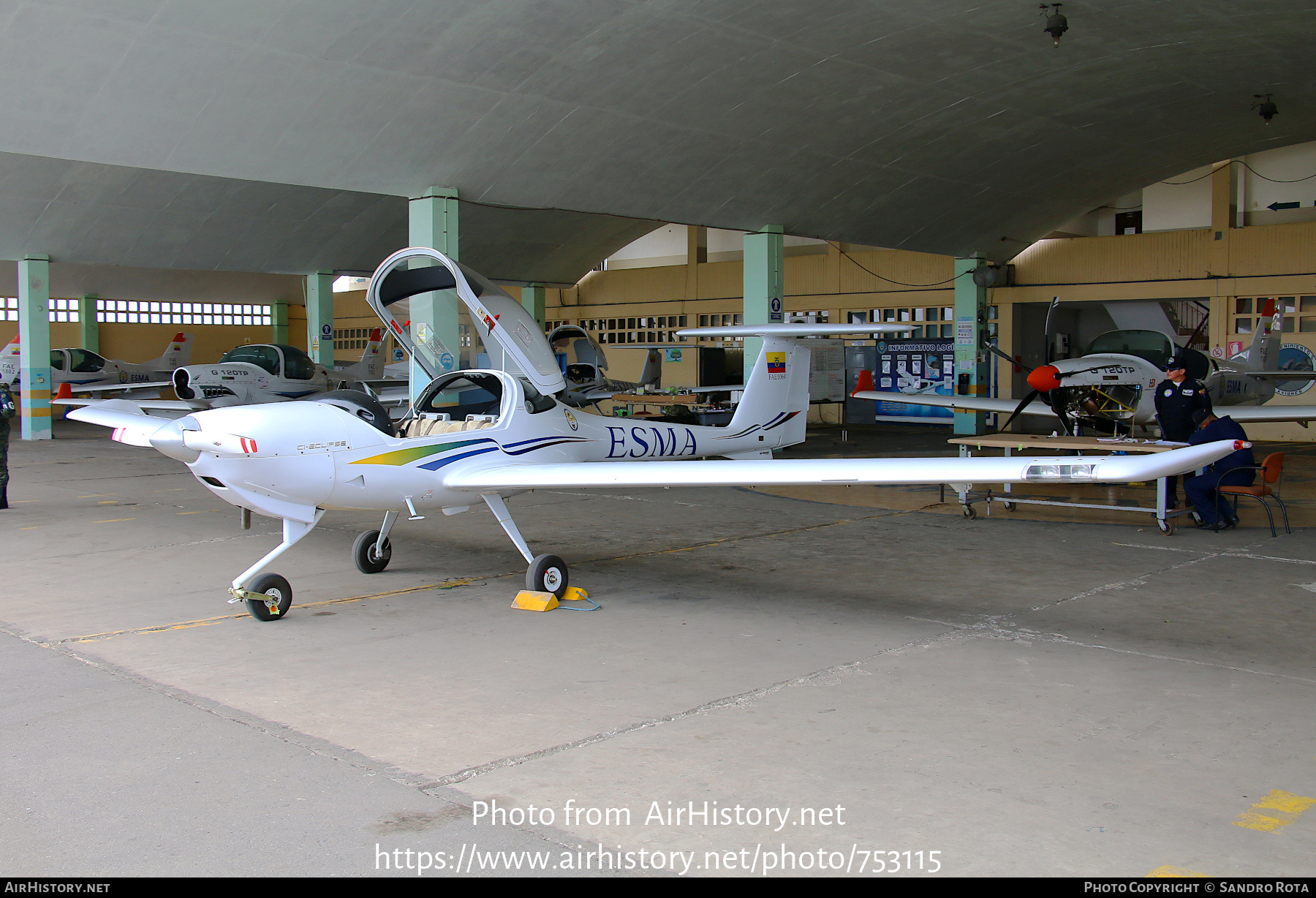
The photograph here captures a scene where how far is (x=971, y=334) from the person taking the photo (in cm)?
1977

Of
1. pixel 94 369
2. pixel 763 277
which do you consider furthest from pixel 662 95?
pixel 94 369

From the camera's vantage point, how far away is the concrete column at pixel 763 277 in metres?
15.4

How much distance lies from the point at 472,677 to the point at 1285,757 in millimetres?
3467

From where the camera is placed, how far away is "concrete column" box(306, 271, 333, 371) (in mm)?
22312

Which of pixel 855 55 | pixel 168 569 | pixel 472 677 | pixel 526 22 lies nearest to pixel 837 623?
pixel 472 677

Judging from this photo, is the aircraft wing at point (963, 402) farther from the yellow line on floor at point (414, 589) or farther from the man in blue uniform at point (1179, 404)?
the yellow line on floor at point (414, 589)

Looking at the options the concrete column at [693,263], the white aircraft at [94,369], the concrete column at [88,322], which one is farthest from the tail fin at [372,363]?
the concrete column at [88,322]

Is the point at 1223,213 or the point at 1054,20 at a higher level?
the point at 1054,20

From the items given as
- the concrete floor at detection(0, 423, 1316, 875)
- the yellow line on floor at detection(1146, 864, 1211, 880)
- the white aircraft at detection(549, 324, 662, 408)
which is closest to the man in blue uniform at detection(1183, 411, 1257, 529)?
the concrete floor at detection(0, 423, 1316, 875)

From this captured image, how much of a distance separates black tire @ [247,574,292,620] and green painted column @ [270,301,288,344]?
30.2m

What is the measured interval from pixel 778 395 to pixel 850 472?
3.84 m

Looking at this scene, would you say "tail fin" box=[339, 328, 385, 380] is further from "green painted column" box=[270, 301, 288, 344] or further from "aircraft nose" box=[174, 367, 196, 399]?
"green painted column" box=[270, 301, 288, 344]

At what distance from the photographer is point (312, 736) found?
3.98m

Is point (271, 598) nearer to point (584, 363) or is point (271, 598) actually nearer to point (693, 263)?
point (584, 363)
